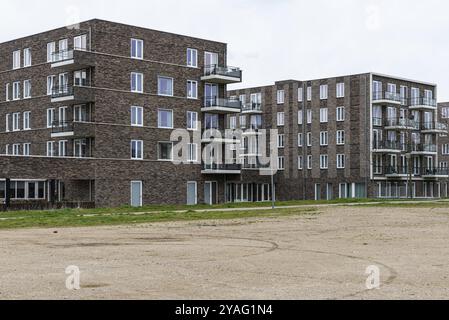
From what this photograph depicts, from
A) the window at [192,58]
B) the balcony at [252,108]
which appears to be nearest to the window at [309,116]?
the balcony at [252,108]

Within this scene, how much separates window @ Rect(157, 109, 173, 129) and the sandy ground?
105 ft

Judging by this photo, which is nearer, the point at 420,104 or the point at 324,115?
the point at 324,115

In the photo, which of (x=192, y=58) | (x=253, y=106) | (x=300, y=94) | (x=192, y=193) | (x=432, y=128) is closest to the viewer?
(x=192, y=193)

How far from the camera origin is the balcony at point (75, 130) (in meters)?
53.3

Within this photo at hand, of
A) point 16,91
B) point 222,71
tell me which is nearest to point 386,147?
point 222,71

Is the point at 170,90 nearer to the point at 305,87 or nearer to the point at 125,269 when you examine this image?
the point at 305,87

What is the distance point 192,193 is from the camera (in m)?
60.7

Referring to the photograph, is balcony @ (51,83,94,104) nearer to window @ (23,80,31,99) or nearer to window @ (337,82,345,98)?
window @ (23,80,31,99)

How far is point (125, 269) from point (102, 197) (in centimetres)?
4004

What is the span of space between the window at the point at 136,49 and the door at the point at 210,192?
1271 cm

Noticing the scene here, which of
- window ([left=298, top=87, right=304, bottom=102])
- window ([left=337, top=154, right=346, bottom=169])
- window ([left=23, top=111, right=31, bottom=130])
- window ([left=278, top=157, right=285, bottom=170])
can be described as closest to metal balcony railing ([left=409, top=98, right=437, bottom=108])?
window ([left=337, top=154, right=346, bottom=169])

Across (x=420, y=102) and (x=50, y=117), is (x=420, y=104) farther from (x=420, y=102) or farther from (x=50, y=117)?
(x=50, y=117)

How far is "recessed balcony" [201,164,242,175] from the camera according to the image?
61000mm

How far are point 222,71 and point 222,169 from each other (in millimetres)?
8517
